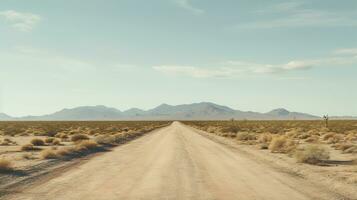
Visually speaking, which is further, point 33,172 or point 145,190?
point 33,172

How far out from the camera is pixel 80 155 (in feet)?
80.9

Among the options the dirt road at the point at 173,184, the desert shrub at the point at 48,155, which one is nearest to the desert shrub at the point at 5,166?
the dirt road at the point at 173,184

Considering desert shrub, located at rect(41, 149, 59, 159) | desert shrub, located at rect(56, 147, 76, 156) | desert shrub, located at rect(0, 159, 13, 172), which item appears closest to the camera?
desert shrub, located at rect(0, 159, 13, 172)

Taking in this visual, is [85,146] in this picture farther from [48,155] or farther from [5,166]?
[5,166]

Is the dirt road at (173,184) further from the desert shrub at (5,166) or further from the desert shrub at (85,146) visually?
the desert shrub at (85,146)

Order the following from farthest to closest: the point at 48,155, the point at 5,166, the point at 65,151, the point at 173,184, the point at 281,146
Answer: the point at 281,146
the point at 65,151
the point at 48,155
the point at 5,166
the point at 173,184

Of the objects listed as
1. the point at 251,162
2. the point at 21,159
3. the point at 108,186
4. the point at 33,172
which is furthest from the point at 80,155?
the point at 108,186

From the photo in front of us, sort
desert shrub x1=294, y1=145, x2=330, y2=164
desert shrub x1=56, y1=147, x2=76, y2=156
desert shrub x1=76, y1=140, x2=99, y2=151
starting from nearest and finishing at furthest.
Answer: desert shrub x1=294, y1=145, x2=330, y2=164, desert shrub x1=56, y1=147, x2=76, y2=156, desert shrub x1=76, y1=140, x2=99, y2=151

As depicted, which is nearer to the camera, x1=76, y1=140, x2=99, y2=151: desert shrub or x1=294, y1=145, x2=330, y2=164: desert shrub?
x1=294, y1=145, x2=330, y2=164: desert shrub

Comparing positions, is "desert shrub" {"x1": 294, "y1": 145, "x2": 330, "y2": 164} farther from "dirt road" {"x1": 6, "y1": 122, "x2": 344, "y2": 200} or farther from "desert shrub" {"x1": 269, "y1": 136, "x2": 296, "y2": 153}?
"desert shrub" {"x1": 269, "y1": 136, "x2": 296, "y2": 153}

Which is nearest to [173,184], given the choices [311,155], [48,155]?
[311,155]

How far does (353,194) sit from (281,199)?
8.56ft

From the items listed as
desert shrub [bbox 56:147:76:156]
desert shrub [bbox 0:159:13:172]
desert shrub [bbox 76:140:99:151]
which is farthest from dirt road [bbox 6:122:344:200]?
desert shrub [bbox 76:140:99:151]

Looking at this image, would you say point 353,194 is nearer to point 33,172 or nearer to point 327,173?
point 327,173
